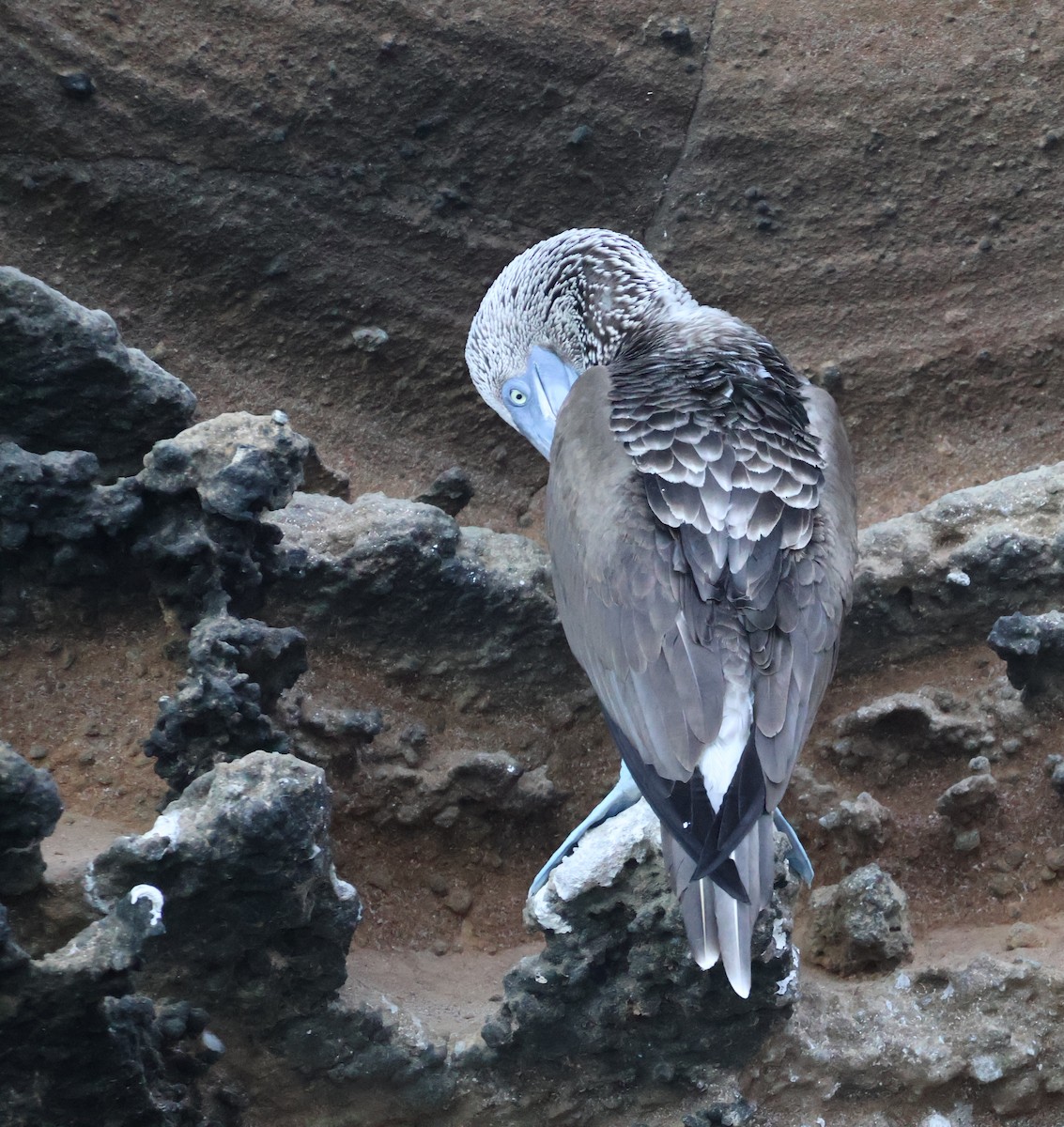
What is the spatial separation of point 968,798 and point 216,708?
2.16m

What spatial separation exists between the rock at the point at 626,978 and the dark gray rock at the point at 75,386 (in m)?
1.65

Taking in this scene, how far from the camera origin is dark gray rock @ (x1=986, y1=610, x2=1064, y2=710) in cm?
396

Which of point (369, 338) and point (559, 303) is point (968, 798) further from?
point (369, 338)

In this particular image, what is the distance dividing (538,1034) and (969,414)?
3081 millimetres

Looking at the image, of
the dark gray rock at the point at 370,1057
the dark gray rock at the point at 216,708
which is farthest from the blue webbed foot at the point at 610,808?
the dark gray rock at the point at 216,708

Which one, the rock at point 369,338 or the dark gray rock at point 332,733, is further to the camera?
the rock at point 369,338

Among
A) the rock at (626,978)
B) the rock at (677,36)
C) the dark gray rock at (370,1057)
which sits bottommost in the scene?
the dark gray rock at (370,1057)

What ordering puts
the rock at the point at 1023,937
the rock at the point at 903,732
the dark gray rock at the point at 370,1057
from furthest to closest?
1. the rock at the point at 903,732
2. the rock at the point at 1023,937
3. the dark gray rock at the point at 370,1057

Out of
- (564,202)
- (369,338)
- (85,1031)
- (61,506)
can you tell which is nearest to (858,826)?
(85,1031)

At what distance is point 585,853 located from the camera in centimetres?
321

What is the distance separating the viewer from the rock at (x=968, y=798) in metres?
4.02

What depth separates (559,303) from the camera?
4797 mm

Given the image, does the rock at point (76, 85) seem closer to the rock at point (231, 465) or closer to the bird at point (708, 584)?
the rock at point (231, 465)

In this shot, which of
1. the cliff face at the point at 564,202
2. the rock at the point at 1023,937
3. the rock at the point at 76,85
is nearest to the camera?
the rock at the point at 1023,937
